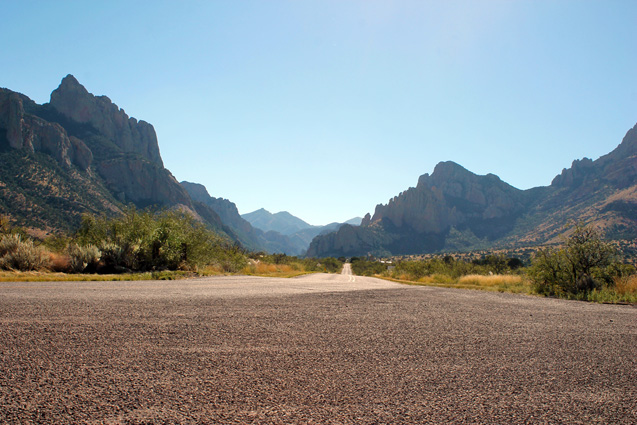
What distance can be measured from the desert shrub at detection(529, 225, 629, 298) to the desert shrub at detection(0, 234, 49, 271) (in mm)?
21006

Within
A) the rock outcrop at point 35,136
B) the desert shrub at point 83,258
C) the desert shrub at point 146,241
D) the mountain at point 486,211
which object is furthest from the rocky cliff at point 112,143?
the desert shrub at point 83,258

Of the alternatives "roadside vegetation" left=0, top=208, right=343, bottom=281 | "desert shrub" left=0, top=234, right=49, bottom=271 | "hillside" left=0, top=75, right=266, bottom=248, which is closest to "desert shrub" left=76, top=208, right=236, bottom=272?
"roadside vegetation" left=0, top=208, right=343, bottom=281

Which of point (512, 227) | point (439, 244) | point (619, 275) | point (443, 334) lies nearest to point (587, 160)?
point (512, 227)

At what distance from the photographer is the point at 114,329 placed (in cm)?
470

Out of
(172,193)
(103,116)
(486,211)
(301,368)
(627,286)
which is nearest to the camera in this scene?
(301,368)

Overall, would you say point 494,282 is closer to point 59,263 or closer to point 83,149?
point 59,263

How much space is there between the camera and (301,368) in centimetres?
351

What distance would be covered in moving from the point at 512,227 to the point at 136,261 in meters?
175

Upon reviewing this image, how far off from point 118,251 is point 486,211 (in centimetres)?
19009

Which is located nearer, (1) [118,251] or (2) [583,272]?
(2) [583,272]

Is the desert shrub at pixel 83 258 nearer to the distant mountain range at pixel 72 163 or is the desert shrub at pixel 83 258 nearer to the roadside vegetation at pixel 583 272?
the distant mountain range at pixel 72 163

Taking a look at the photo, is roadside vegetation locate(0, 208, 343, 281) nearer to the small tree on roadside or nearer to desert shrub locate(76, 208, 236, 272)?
desert shrub locate(76, 208, 236, 272)

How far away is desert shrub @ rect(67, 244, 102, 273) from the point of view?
15.2 meters

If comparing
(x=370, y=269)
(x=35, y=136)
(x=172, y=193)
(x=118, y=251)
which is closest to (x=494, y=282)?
(x=118, y=251)
